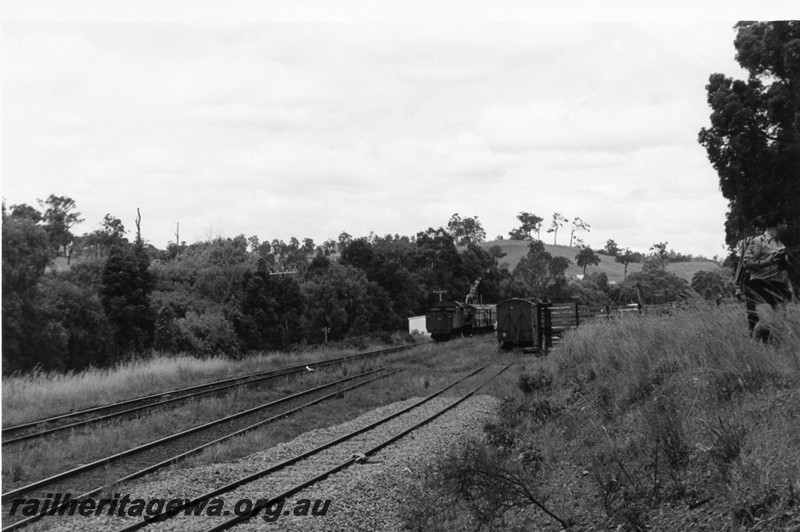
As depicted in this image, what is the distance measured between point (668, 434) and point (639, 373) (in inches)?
116

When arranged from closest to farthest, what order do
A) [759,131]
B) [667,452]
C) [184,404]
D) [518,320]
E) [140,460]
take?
[667,452] < [140,460] < [184,404] < [759,131] < [518,320]

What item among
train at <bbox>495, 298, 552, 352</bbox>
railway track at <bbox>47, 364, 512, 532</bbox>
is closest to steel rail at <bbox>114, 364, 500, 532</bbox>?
railway track at <bbox>47, 364, 512, 532</bbox>

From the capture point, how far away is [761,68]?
1881 cm

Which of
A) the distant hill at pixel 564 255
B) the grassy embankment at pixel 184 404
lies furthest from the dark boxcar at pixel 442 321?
the distant hill at pixel 564 255

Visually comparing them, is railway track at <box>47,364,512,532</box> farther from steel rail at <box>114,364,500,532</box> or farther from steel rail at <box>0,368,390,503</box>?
steel rail at <box>0,368,390,503</box>

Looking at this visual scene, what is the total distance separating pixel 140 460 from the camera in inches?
428

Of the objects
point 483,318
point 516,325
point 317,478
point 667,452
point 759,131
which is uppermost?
point 759,131

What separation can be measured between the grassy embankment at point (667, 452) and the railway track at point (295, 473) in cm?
168

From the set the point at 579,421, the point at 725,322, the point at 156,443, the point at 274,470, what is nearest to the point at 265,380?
the point at 156,443

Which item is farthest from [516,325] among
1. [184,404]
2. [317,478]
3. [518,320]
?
[317,478]

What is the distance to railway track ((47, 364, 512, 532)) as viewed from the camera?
6.91m

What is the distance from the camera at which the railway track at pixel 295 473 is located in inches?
272

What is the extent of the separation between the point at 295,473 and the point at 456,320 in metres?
41.7

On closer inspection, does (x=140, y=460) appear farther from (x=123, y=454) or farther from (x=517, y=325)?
(x=517, y=325)
